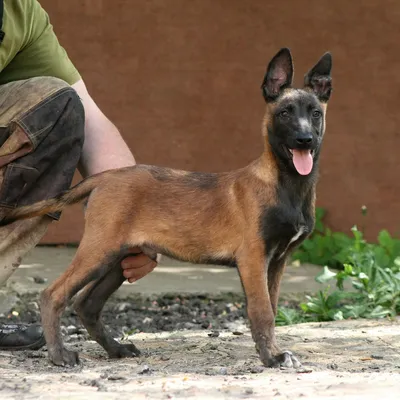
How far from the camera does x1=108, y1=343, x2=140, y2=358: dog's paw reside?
4.98 m

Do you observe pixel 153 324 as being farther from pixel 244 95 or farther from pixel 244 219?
pixel 244 95

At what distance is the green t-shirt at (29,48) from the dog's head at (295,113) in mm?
1367

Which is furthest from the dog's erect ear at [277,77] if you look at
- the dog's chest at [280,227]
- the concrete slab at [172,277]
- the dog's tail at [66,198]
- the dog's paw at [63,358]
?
the concrete slab at [172,277]

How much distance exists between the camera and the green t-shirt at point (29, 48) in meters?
5.31

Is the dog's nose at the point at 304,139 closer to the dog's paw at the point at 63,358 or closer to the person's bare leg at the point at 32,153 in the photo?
the person's bare leg at the point at 32,153

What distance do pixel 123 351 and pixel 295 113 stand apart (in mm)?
1434

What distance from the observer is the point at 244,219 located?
470 centimetres

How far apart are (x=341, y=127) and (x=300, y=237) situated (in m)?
4.78

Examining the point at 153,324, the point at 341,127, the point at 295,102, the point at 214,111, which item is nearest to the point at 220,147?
the point at 214,111

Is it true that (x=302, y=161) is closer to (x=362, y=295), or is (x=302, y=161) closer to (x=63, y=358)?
(x=63, y=358)

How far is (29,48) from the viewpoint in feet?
18.1

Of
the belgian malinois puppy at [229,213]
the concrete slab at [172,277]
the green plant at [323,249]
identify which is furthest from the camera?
the green plant at [323,249]

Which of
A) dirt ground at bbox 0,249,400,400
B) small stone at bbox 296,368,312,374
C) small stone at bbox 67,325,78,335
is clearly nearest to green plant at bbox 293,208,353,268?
dirt ground at bbox 0,249,400,400

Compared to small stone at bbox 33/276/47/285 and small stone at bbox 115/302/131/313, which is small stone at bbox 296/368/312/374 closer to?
small stone at bbox 115/302/131/313
